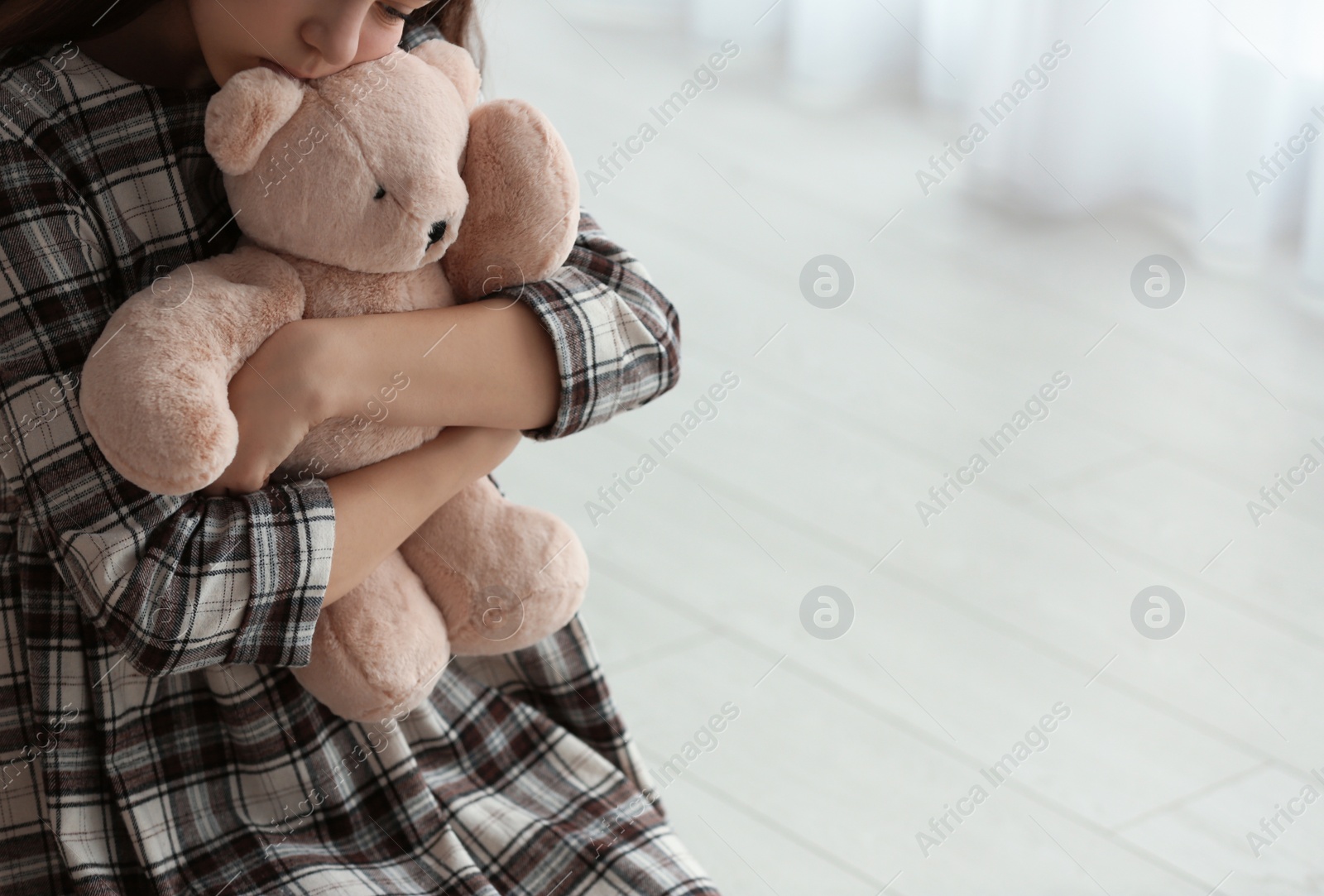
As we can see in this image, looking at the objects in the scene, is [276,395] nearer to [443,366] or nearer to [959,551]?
[443,366]

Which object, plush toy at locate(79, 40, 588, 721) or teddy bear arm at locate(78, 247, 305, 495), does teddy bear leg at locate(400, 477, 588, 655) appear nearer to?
plush toy at locate(79, 40, 588, 721)

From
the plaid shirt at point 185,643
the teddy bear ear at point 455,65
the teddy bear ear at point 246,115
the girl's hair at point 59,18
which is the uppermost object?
the teddy bear ear at point 455,65

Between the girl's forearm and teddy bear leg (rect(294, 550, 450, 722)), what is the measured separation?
0.11 meters

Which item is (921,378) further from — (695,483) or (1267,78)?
(1267,78)

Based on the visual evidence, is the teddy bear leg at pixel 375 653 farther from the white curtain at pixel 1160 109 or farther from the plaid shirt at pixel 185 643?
the white curtain at pixel 1160 109

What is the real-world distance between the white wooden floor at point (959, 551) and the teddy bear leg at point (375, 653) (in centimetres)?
50

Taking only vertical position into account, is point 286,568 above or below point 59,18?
below

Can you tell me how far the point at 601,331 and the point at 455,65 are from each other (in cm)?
19

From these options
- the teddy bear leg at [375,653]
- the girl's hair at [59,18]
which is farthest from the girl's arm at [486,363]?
the girl's hair at [59,18]

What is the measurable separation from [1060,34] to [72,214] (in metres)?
2.17

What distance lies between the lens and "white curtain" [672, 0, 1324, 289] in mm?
2135

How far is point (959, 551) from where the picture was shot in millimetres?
1565

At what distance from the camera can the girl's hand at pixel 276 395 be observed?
0.68 metres

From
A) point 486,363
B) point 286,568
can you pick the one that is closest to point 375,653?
point 286,568
